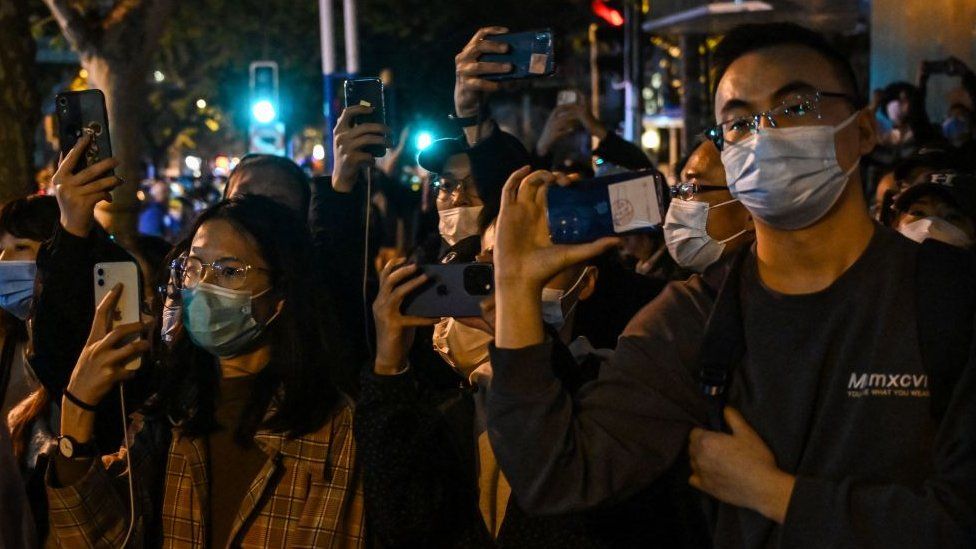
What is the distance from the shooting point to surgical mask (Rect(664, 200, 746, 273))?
4.39 m

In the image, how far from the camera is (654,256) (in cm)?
657

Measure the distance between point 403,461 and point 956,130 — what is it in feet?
22.9

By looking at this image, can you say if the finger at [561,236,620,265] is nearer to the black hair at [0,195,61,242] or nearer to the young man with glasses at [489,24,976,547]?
the young man with glasses at [489,24,976,547]

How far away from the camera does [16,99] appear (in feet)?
27.7

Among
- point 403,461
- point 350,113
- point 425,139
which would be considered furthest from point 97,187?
point 425,139

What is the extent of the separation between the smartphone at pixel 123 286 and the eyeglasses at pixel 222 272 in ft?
0.60

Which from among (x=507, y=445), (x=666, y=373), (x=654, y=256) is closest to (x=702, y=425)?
(x=666, y=373)

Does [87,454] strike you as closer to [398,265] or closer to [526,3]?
[398,265]

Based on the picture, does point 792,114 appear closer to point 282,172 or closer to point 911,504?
Answer: point 911,504

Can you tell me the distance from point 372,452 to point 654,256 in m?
3.78

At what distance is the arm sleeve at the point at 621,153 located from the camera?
6805 mm

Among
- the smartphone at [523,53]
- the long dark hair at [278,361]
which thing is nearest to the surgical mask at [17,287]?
the long dark hair at [278,361]

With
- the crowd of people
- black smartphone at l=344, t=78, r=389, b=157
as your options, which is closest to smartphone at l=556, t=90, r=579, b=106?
the crowd of people

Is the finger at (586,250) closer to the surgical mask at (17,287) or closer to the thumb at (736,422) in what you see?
the thumb at (736,422)
